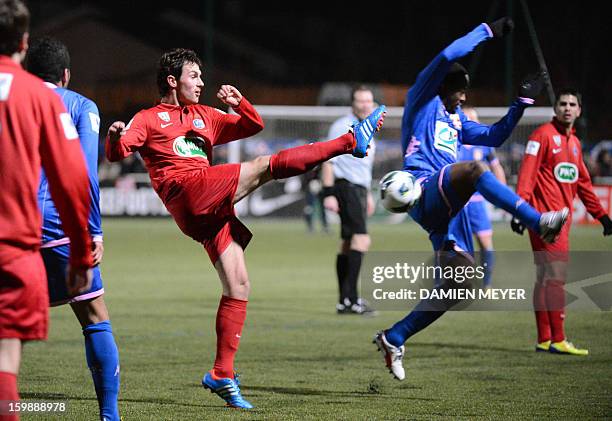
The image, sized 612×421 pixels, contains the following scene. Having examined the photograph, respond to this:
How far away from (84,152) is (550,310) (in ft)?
15.7

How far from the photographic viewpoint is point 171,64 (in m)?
6.19

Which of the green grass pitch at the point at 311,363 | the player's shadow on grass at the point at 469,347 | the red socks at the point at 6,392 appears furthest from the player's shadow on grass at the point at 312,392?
the red socks at the point at 6,392

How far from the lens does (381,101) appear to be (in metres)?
31.8

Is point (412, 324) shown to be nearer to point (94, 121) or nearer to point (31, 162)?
point (94, 121)

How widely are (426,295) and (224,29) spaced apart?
47894 mm

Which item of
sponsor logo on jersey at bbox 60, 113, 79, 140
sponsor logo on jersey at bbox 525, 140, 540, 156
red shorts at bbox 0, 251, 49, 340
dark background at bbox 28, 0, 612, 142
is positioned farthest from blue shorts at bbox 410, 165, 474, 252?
dark background at bbox 28, 0, 612, 142

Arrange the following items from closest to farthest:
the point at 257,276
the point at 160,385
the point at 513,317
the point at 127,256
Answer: the point at 160,385 < the point at 513,317 < the point at 257,276 < the point at 127,256

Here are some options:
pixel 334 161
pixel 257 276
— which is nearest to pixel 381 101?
pixel 257 276

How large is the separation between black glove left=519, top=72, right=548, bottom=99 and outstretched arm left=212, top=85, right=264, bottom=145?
5.72 ft

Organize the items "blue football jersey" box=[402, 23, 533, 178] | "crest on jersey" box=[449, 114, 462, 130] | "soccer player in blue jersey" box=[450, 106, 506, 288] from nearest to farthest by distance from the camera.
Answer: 1. "blue football jersey" box=[402, 23, 533, 178]
2. "crest on jersey" box=[449, 114, 462, 130]
3. "soccer player in blue jersey" box=[450, 106, 506, 288]

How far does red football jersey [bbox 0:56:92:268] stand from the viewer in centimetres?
365

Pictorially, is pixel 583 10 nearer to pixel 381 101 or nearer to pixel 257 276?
pixel 381 101

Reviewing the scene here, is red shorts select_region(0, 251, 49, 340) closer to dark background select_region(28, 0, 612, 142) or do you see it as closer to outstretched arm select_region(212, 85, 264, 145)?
outstretched arm select_region(212, 85, 264, 145)

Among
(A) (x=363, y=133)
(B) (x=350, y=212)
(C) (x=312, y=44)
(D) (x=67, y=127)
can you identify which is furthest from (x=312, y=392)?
(C) (x=312, y=44)
